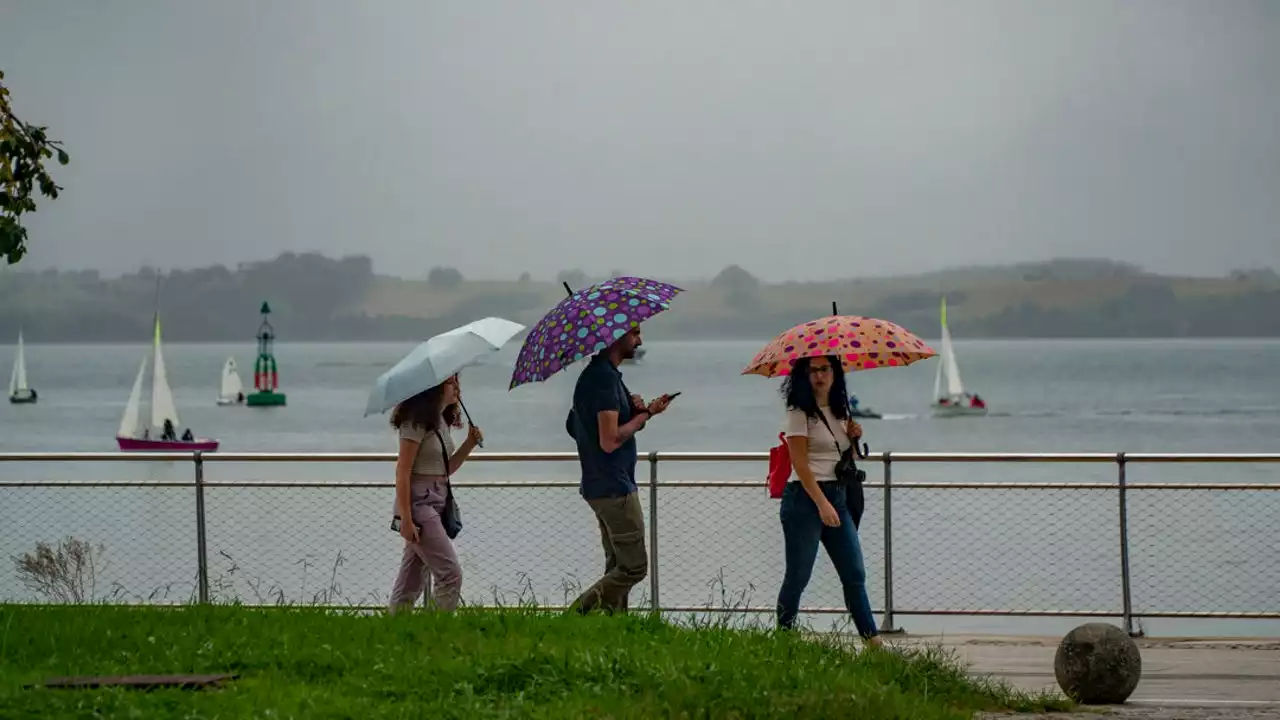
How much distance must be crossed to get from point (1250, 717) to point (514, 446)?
212 feet

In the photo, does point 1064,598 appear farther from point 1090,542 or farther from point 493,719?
point 493,719

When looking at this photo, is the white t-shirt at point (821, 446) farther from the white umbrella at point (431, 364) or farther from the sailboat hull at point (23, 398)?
the sailboat hull at point (23, 398)

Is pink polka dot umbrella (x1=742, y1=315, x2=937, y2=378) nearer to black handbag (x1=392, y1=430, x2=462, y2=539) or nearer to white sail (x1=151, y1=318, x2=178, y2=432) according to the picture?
black handbag (x1=392, y1=430, x2=462, y2=539)

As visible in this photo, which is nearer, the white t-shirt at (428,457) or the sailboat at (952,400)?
the white t-shirt at (428,457)

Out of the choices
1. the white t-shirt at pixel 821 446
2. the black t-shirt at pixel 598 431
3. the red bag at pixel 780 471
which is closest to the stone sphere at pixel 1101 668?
the white t-shirt at pixel 821 446

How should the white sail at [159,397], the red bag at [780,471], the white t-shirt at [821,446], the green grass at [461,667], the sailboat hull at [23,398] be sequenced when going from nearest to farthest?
the green grass at [461,667]
the white t-shirt at [821,446]
the red bag at [780,471]
the white sail at [159,397]
the sailboat hull at [23,398]

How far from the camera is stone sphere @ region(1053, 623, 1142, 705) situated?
822 cm

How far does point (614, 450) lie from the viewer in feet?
28.8

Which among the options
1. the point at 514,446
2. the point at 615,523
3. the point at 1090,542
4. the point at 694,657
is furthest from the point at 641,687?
the point at 514,446

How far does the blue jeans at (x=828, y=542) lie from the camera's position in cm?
910

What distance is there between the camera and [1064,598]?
1014 inches

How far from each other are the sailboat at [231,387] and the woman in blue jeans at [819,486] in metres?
103

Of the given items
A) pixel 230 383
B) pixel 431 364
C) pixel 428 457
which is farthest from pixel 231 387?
pixel 431 364

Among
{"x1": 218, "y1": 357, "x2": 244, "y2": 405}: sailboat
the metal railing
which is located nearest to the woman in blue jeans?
the metal railing
